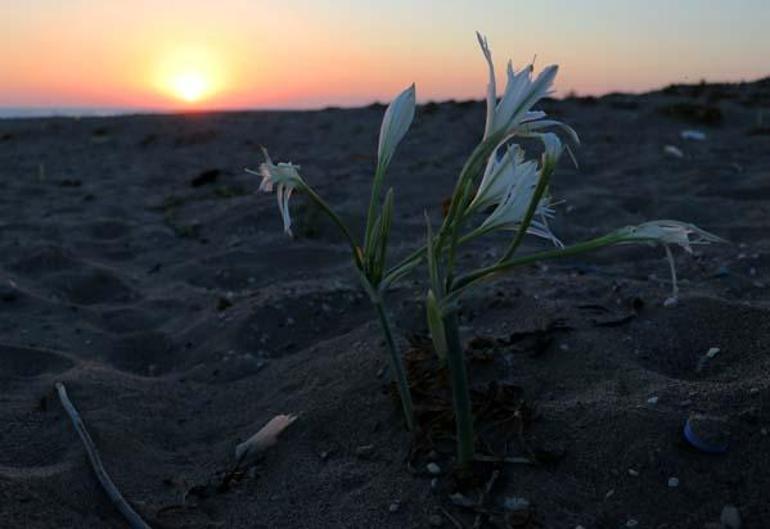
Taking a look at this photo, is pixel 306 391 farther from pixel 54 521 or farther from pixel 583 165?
pixel 583 165

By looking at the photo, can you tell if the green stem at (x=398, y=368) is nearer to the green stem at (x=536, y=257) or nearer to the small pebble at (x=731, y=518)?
the green stem at (x=536, y=257)

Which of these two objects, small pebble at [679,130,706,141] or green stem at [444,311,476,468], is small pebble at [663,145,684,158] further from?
green stem at [444,311,476,468]

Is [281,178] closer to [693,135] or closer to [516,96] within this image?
[516,96]

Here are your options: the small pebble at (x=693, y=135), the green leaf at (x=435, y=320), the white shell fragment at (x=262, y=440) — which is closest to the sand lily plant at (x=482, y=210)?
the green leaf at (x=435, y=320)

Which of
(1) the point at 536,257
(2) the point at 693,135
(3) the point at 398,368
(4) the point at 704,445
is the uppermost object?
(1) the point at 536,257

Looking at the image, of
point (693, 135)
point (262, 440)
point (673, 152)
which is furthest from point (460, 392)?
point (693, 135)

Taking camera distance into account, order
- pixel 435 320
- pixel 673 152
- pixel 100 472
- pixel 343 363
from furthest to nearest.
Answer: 1. pixel 673 152
2. pixel 343 363
3. pixel 100 472
4. pixel 435 320

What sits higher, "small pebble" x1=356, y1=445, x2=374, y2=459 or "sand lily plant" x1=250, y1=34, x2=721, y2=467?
"sand lily plant" x1=250, y1=34, x2=721, y2=467

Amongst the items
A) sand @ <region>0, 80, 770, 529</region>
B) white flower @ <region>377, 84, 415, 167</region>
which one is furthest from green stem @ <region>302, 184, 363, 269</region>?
sand @ <region>0, 80, 770, 529</region>
